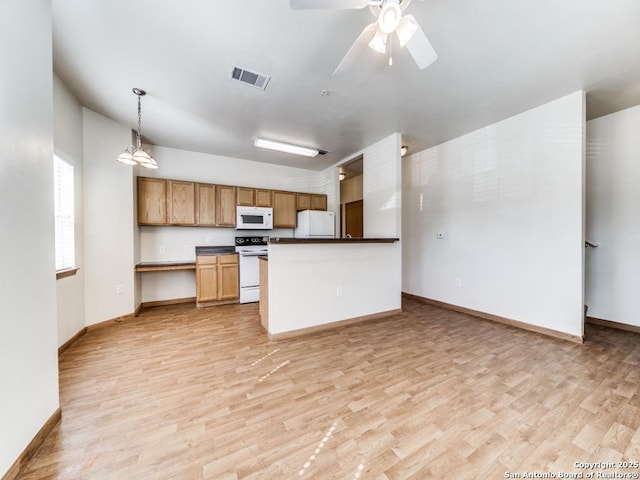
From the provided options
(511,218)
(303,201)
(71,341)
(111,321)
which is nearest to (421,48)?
(511,218)

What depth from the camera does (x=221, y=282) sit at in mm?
4055

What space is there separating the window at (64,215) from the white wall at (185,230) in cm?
122

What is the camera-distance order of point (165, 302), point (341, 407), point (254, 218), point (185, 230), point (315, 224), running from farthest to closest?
point (315, 224) → point (254, 218) → point (185, 230) → point (165, 302) → point (341, 407)

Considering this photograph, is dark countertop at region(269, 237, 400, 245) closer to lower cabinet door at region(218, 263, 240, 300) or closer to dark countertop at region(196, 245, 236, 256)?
lower cabinet door at region(218, 263, 240, 300)

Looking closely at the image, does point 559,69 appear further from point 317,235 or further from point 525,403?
point 317,235

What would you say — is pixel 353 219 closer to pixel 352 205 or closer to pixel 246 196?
pixel 352 205

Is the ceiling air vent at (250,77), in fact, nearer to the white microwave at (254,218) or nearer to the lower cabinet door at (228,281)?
the white microwave at (254,218)

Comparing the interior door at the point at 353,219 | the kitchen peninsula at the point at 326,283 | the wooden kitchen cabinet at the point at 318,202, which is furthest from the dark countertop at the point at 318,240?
the interior door at the point at 353,219

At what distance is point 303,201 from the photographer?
5051 mm

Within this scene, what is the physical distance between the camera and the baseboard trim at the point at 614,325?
2.85m

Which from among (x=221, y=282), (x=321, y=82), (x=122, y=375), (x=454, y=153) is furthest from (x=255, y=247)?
(x=454, y=153)

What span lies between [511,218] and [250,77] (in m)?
3.64

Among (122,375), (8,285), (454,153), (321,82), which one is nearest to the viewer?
(8,285)

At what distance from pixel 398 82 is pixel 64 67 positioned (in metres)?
3.17
